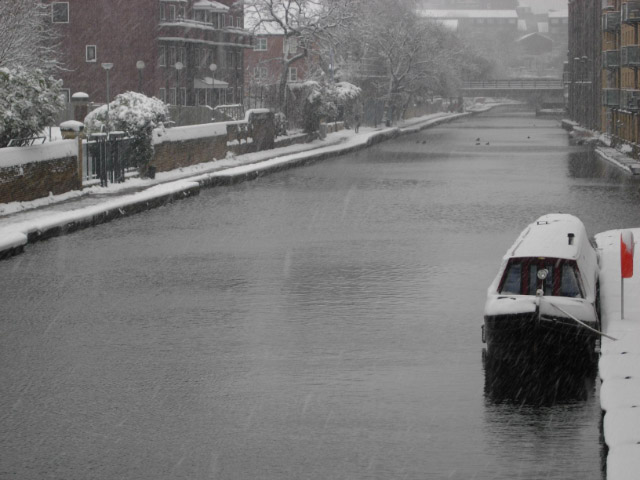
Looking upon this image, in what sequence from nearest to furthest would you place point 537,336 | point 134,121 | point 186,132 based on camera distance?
1. point 537,336
2. point 134,121
3. point 186,132

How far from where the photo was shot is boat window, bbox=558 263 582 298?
10.7 metres

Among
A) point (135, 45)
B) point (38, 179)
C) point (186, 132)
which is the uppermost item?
point (135, 45)

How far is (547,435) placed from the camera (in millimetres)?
8445

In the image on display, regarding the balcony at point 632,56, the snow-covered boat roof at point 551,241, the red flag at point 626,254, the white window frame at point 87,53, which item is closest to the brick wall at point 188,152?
the snow-covered boat roof at point 551,241

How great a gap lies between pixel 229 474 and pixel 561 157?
40545 mm

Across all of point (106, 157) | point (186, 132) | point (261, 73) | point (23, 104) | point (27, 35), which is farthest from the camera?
point (261, 73)

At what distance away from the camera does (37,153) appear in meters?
25.8

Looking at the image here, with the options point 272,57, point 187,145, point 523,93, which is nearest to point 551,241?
point 187,145

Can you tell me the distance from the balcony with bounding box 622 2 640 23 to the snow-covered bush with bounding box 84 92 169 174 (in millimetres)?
36227

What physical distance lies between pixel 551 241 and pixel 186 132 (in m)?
25.9

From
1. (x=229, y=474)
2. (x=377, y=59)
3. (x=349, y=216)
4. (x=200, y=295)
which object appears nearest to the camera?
(x=229, y=474)

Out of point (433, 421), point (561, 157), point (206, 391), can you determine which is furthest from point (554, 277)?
point (561, 157)

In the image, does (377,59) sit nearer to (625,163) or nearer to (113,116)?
(625,163)

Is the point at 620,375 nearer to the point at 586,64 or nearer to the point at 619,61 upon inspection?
the point at 619,61
